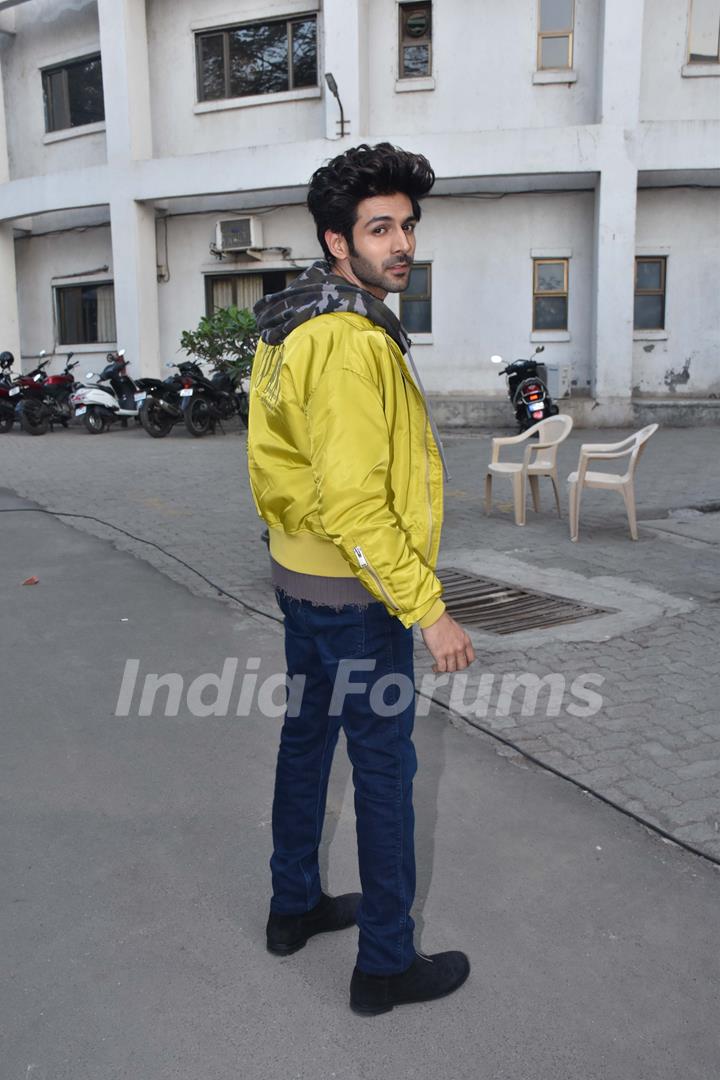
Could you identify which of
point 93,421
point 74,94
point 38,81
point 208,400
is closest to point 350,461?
point 208,400

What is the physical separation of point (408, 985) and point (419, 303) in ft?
52.4

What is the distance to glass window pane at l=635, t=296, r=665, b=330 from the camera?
16.9 meters

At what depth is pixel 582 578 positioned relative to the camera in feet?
21.5

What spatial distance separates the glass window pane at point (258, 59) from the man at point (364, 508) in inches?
670

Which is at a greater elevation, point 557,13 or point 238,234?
point 557,13

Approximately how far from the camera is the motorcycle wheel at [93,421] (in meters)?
17.0

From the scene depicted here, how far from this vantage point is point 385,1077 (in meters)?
2.16

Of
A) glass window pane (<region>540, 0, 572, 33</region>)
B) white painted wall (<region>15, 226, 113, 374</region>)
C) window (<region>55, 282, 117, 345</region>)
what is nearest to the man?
glass window pane (<region>540, 0, 572, 33</region>)

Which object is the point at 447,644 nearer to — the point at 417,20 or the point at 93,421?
the point at 93,421

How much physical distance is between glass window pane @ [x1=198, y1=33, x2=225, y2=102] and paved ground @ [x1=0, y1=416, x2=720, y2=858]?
814cm

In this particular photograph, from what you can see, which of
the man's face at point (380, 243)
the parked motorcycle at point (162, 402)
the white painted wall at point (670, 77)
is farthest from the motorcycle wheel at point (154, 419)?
the man's face at point (380, 243)

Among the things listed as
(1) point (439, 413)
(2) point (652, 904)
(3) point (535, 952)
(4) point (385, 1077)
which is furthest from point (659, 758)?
(1) point (439, 413)

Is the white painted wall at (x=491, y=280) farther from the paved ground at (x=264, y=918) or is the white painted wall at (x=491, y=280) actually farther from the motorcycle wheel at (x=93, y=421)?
the paved ground at (x=264, y=918)

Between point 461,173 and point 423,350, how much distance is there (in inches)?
120
